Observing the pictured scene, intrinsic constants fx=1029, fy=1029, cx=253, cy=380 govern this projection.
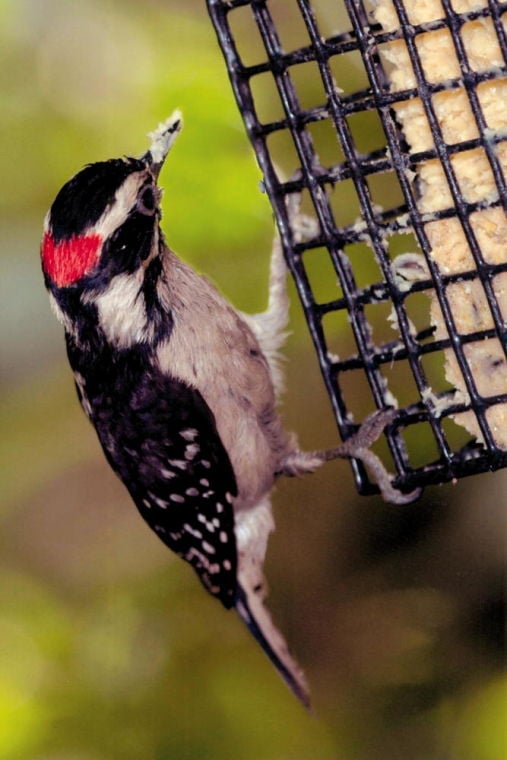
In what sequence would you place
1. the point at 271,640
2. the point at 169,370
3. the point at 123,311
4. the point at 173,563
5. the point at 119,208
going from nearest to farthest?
the point at 119,208 → the point at 123,311 → the point at 169,370 → the point at 271,640 → the point at 173,563

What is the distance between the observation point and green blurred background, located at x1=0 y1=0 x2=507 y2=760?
7.66ft

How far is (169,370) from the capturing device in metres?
1.91

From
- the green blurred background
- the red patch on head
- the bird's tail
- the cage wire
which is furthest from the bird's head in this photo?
the bird's tail

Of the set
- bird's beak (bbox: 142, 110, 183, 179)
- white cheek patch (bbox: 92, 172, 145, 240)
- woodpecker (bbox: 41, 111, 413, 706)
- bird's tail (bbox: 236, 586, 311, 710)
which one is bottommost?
bird's tail (bbox: 236, 586, 311, 710)

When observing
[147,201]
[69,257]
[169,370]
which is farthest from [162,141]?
[169,370]

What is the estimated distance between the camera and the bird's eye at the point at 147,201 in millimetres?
1687

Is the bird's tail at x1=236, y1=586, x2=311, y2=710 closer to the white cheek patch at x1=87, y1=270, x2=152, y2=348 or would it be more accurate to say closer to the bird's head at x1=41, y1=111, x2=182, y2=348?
the white cheek patch at x1=87, y1=270, x2=152, y2=348

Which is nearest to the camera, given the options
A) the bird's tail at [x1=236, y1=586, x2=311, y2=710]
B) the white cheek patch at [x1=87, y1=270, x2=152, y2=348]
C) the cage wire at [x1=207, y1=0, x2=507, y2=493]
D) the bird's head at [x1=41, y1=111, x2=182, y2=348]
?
the cage wire at [x1=207, y1=0, x2=507, y2=493]

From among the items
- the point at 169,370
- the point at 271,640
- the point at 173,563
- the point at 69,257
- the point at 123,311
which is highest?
the point at 69,257

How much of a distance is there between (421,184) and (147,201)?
453mm

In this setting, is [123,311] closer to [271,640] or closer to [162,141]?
[162,141]

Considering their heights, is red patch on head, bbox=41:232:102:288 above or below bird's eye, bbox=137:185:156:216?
below

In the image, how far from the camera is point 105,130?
2.34 metres

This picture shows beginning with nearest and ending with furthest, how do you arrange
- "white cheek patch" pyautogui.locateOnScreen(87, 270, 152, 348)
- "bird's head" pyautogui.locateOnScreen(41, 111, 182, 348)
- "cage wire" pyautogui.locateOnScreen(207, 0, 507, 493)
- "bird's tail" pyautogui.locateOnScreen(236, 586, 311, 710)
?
"cage wire" pyautogui.locateOnScreen(207, 0, 507, 493)
"bird's head" pyautogui.locateOnScreen(41, 111, 182, 348)
"white cheek patch" pyautogui.locateOnScreen(87, 270, 152, 348)
"bird's tail" pyautogui.locateOnScreen(236, 586, 311, 710)
